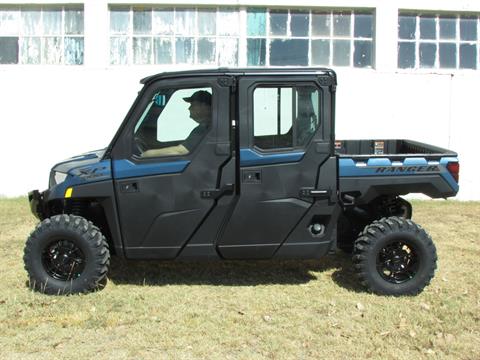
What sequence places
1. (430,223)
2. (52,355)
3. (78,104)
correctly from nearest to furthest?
(52,355)
(430,223)
(78,104)

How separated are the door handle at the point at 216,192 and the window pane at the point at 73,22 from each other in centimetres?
679

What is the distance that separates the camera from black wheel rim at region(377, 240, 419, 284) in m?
5.43

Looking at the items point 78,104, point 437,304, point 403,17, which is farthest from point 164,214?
point 403,17

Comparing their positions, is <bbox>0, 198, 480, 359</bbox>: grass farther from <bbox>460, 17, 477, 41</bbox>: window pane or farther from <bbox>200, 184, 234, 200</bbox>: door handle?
<bbox>460, 17, 477, 41</bbox>: window pane

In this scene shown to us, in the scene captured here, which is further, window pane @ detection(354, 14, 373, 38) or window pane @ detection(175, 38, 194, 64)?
window pane @ detection(354, 14, 373, 38)

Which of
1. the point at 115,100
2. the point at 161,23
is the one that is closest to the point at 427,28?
the point at 161,23

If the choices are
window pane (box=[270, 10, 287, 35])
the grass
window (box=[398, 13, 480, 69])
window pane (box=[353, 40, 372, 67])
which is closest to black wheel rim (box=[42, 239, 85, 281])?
the grass

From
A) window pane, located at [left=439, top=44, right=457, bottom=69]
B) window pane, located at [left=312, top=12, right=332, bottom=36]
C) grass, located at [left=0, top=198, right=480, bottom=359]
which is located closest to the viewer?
grass, located at [left=0, top=198, right=480, bottom=359]

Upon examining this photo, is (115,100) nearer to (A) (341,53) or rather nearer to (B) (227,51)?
(B) (227,51)

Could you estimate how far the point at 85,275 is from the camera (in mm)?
5266

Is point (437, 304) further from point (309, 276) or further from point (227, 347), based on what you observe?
point (227, 347)

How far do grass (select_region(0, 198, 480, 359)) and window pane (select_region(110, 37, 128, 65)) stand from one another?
208 inches

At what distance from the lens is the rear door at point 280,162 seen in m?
5.20

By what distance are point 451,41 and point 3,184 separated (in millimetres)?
8671
